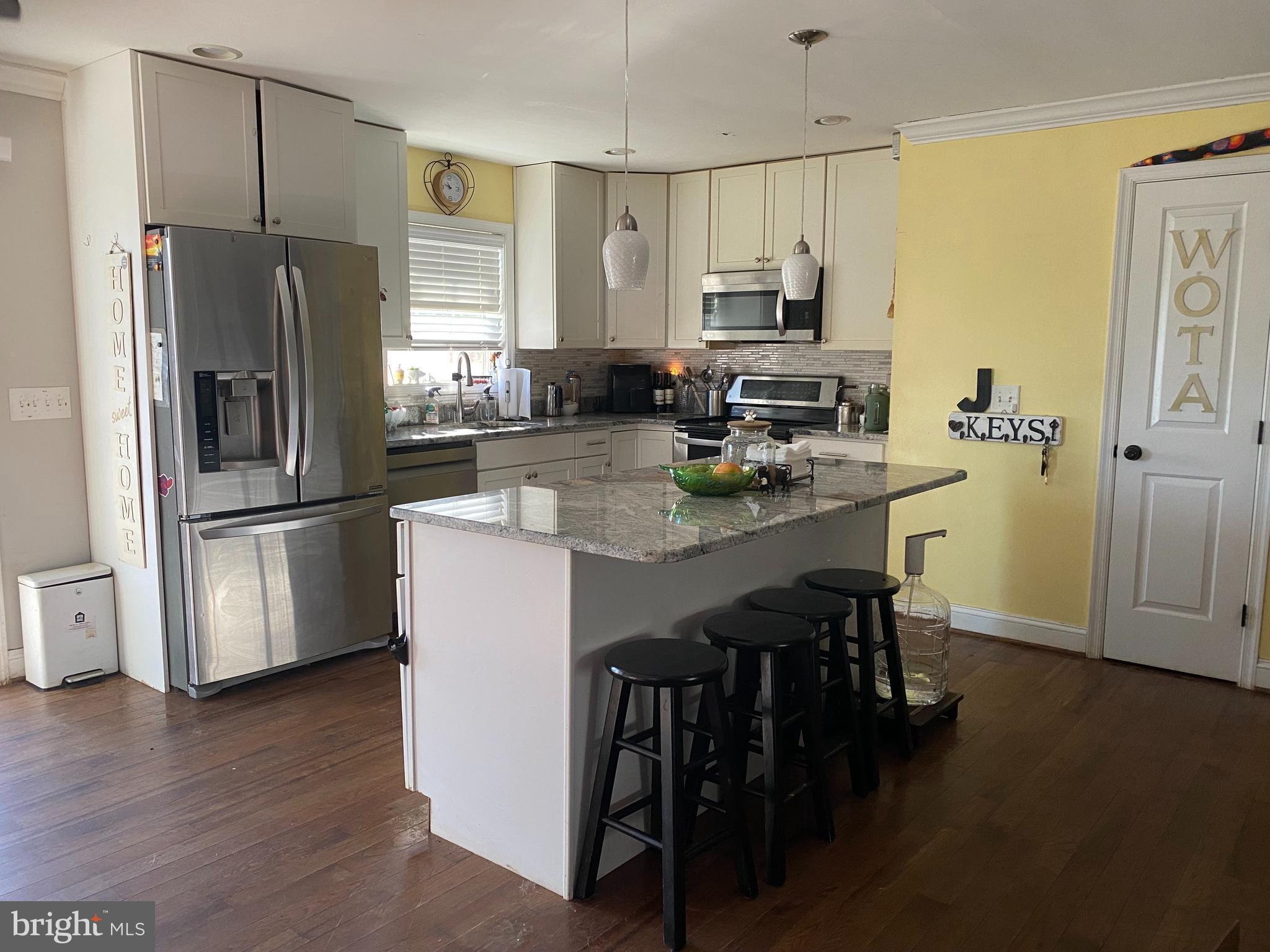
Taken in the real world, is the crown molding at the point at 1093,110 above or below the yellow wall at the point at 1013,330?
above

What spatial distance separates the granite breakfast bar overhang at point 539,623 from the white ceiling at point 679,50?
1.54 meters

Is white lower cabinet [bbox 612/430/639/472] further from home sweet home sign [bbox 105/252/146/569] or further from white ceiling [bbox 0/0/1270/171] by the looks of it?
home sweet home sign [bbox 105/252/146/569]

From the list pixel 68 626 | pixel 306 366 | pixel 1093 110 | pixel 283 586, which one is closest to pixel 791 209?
pixel 1093 110

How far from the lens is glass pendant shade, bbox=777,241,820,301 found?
324 cm

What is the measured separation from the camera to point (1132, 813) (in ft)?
9.03

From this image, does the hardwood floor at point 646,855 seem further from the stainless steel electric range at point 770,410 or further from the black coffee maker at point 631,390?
the black coffee maker at point 631,390

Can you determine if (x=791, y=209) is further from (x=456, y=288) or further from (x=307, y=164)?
(x=307, y=164)

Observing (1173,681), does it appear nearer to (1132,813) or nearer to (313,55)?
(1132,813)

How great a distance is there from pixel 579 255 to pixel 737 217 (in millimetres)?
968

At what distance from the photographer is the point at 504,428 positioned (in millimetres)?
4945

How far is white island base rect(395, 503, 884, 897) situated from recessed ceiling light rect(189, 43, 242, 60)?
6.51ft

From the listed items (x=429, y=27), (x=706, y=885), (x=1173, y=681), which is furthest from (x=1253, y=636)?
(x=429, y=27)

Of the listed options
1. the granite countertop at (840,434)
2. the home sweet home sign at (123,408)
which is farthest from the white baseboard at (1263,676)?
the home sweet home sign at (123,408)

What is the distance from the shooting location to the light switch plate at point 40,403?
3.71 metres
